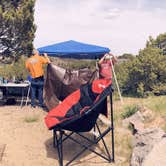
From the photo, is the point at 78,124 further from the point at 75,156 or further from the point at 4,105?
the point at 4,105

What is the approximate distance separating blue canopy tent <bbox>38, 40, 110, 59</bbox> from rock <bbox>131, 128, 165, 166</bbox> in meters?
6.07

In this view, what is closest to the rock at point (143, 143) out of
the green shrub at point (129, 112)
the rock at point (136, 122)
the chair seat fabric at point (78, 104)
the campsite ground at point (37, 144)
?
the campsite ground at point (37, 144)

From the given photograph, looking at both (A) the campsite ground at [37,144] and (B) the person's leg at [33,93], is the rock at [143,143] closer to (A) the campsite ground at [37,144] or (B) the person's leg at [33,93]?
(A) the campsite ground at [37,144]

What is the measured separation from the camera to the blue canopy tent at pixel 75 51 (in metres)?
12.7

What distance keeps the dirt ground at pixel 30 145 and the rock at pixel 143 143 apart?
615 mm

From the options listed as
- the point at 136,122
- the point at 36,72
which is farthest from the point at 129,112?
the point at 36,72

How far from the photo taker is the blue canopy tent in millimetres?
12685

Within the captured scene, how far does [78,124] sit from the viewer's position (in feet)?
20.4

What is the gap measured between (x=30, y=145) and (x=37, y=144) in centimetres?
17

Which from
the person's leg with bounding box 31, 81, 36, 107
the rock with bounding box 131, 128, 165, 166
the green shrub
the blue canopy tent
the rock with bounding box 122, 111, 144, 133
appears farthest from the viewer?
the blue canopy tent

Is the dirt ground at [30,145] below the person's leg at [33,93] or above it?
below

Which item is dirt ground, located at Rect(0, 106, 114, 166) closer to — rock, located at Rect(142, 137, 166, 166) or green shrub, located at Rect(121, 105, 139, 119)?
rock, located at Rect(142, 137, 166, 166)

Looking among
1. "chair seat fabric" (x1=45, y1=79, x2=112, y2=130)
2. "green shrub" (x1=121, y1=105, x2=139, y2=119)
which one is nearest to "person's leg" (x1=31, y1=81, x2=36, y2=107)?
"green shrub" (x1=121, y1=105, x2=139, y2=119)

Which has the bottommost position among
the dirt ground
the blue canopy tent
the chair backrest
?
the dirt ground
